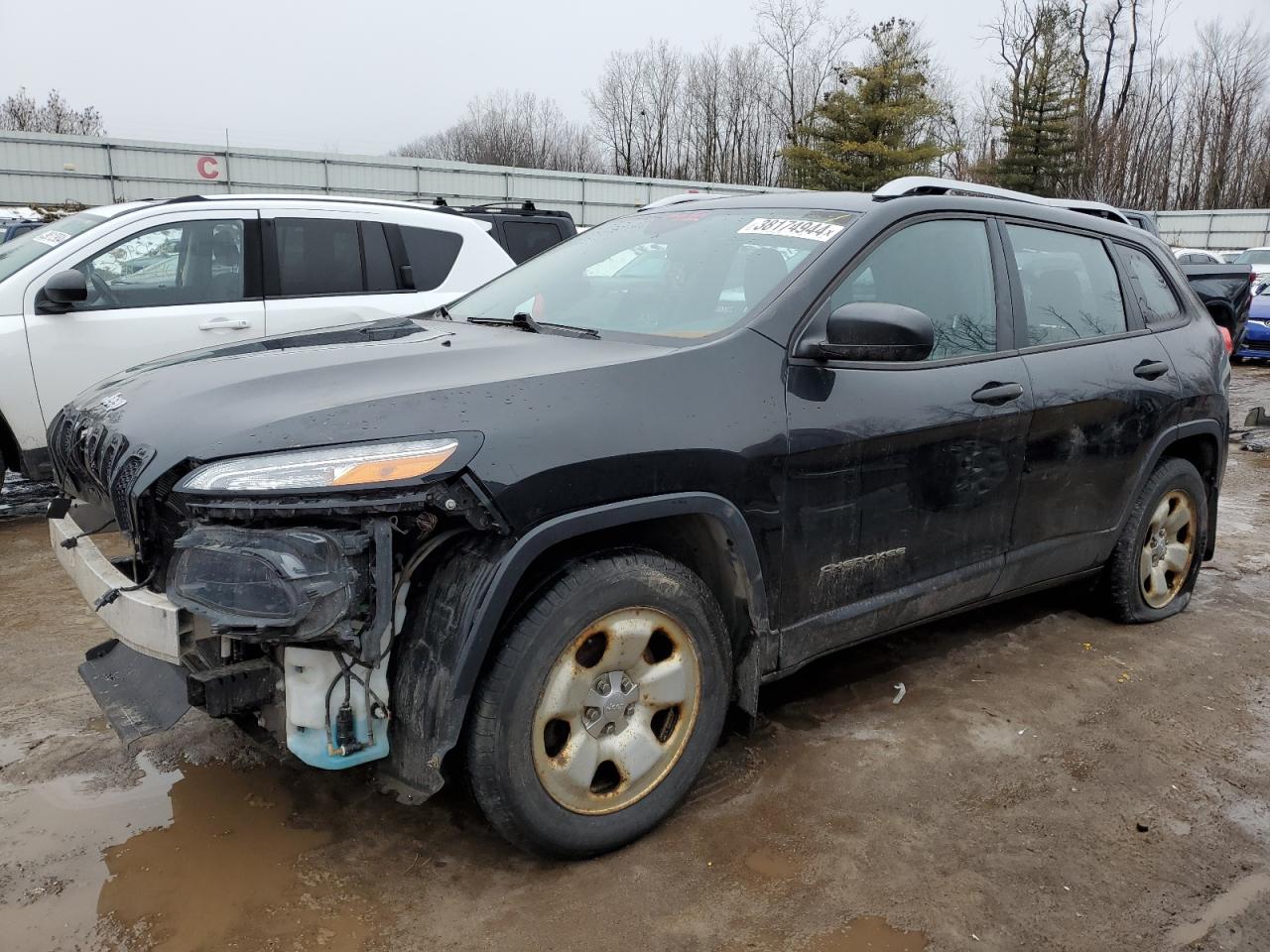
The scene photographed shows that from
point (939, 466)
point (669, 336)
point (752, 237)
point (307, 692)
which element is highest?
point (752, 237)

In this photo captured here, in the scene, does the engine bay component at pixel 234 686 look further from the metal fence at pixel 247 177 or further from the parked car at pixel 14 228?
the metal fence at pixel 247 177

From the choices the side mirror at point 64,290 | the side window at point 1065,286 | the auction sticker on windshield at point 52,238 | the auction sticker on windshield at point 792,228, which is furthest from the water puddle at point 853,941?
the auction sticker on windshield at point 52,238

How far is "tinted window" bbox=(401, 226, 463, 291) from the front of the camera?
6.78 m

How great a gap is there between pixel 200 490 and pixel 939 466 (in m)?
2.23

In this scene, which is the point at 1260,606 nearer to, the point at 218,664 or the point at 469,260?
the point at 218,664

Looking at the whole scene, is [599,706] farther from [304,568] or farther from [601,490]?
[304,568]

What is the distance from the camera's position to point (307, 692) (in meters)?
2.20

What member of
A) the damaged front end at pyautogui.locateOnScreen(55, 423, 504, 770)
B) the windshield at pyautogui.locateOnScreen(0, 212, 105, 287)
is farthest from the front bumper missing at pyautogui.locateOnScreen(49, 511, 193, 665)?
the windshield at pyautogui.locateOnScreen(0, 212, 105, 287)

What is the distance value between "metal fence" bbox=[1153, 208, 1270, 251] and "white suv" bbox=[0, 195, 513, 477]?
38363mm

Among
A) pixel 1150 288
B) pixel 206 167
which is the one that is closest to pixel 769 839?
pixel 1150 288

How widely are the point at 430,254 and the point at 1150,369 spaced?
4.76 metres

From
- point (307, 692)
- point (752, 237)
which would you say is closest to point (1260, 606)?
point (752, 237)

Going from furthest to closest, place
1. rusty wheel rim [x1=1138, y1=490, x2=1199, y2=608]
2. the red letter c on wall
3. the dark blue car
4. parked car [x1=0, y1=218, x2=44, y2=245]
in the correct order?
the red letter c on wall
the dark blue car
parked car [x1=0, y1=218, x2=44, y2=245]
rusty wheel rim [x1=1138, y1=490, x2=1199, y2=608]

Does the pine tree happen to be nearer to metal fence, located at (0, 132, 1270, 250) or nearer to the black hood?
metal fence, located at (0, 132, 1270, 250)
